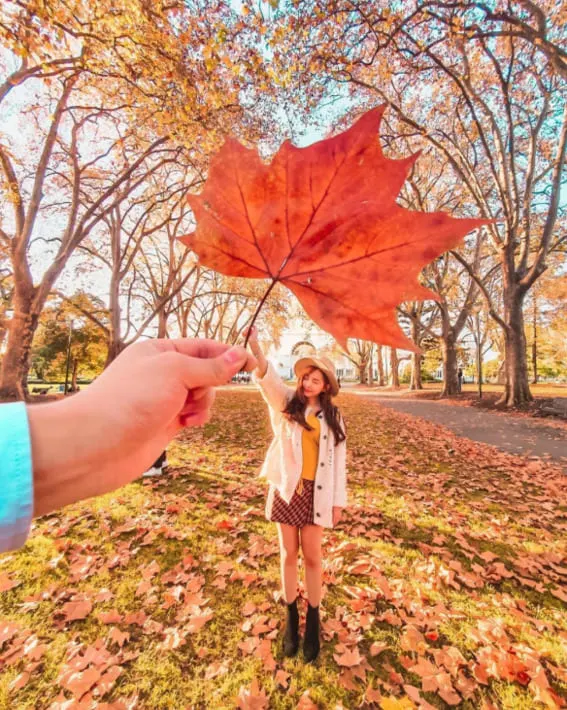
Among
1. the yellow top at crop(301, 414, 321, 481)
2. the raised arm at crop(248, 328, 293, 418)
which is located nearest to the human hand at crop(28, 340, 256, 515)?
the raised arm at crop(248, 328, 293, 418)

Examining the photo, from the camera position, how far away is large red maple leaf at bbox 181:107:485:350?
3.11 feet

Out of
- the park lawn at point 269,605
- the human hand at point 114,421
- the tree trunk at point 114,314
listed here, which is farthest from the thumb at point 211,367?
the tree trunk at point 114,314

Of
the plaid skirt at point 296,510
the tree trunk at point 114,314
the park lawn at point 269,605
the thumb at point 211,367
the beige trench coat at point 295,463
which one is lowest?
the park lawn at point 269,605

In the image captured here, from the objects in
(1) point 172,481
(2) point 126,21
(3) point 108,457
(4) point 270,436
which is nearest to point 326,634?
(3) point 108,457

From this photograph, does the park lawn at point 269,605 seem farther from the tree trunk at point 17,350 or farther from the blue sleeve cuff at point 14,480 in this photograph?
the tree trunk at point 17,350

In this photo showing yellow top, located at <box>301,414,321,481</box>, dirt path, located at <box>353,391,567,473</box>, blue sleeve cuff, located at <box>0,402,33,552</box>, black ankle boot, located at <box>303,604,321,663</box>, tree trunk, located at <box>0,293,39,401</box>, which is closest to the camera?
blue sleeve cuff, located at <box>0,402,33,552</box>

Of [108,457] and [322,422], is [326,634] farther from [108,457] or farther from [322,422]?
[108,457]

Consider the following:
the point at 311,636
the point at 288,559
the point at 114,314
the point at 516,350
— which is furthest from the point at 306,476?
the point at 516,350

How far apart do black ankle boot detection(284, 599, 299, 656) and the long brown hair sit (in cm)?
133

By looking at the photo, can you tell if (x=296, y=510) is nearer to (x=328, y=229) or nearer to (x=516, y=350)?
(x=328, y=229)

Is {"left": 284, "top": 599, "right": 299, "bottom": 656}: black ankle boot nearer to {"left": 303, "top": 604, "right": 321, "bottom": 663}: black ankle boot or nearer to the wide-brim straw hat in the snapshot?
{"left": 303, "top": 604, "right": 321, "bottom": 663}: black ankle boot

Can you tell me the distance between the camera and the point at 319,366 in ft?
8.85

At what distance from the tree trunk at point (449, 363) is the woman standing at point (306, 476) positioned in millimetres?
18222

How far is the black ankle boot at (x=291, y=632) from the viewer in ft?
8.30
